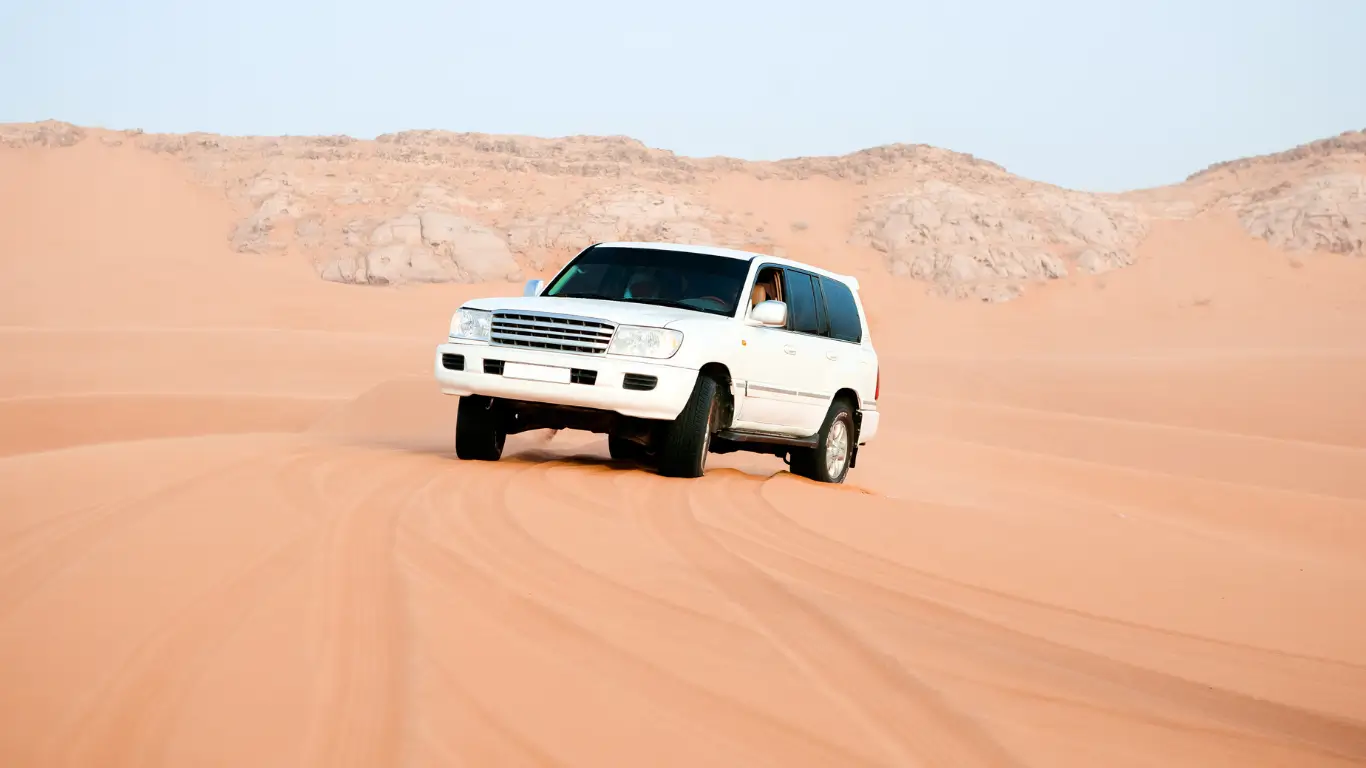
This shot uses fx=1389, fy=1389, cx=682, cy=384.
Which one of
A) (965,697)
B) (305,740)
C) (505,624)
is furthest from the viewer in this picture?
(505,624)

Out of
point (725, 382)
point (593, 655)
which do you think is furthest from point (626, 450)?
point (593, 655)

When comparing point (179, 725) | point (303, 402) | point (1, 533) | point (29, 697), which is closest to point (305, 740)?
point (179, 725)

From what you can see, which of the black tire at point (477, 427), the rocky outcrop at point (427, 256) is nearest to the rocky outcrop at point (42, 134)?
the rocky outcrop at point (427, 256)

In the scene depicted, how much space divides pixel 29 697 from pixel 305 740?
0.84 m

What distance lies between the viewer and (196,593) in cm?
492

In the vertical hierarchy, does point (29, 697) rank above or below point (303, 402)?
above

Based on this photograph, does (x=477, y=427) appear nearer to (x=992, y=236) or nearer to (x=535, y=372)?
(x=535, y=372)

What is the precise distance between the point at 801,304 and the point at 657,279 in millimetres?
1297

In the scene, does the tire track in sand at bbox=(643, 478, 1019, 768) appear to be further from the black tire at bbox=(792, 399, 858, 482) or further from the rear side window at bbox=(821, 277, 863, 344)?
the rear side window at bbox=(821, 277, 863, 344)

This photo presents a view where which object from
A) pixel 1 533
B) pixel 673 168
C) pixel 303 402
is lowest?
Result: pixel 303 402

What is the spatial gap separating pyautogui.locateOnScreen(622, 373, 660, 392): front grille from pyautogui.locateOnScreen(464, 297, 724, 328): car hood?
39cm

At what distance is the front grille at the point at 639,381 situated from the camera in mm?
9547

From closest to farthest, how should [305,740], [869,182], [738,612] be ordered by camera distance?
1. [305,740]
2. [738,612]
3. [869,182]

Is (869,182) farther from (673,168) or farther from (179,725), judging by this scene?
(179,725)
